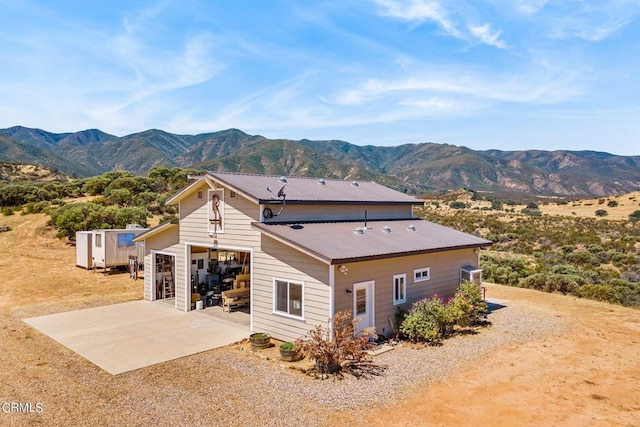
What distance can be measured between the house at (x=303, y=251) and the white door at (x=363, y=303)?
0.03 meters

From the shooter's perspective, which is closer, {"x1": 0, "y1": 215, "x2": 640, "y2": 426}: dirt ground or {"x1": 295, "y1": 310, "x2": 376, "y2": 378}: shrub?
{"x1": 0, "y1": 215, "x2": 640, "y2": 426}: dirt ground

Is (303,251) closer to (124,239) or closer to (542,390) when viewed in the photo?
(542,390)

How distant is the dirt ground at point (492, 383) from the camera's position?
8.07 metres

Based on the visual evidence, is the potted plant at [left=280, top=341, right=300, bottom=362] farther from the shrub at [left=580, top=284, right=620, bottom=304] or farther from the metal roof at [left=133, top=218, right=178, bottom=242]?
the shrub at [left=580, top=284, right=620, bottom=304]

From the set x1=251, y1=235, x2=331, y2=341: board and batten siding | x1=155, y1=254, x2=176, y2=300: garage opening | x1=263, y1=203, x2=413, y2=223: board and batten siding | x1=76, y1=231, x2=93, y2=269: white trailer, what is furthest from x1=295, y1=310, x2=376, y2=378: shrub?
x1=76, y1=231, x2=93, y2=269: white trailer

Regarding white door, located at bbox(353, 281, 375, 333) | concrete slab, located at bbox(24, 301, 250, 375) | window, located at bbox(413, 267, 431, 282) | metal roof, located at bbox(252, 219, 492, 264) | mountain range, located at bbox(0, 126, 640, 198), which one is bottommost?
concrete slab, located at bbox(24, 301, 250, 375)

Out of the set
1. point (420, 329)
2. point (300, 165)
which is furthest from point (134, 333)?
point (300, 165)

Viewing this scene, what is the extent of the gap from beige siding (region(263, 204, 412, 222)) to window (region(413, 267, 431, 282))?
3.58m

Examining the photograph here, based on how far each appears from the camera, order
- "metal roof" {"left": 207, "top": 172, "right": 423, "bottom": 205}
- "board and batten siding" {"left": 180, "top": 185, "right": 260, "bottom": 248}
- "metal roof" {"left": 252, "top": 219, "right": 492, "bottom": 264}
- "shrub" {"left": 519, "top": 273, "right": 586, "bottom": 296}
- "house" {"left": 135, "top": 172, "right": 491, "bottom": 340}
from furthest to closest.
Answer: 1. "shrub" {"left": 519, "top": 273, "right": 586, "bottom": 296}
2. "metal roof" {"left": 207, "top": 172, "right": 423, "bottom": 205}
3. "board and batten siding" {"left": 180, "top": 185, "right": 260, "bottom": 248}
4. "house" {"left": 135, "top": 172, "right": 491, "bottom": 340}
5. "metal roof" {"left": 252, "top": 219, "right": 492, "bottom": 264}

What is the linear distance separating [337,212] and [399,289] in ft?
13.2

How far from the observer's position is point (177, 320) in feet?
49.4

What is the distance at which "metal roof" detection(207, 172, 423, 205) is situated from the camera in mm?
13938

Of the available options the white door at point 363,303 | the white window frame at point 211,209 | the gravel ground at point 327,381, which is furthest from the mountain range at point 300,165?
the gravel ground at point 327,381

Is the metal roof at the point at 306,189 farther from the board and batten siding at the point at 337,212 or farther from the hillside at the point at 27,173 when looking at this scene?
the hillside at the point at 27,173
